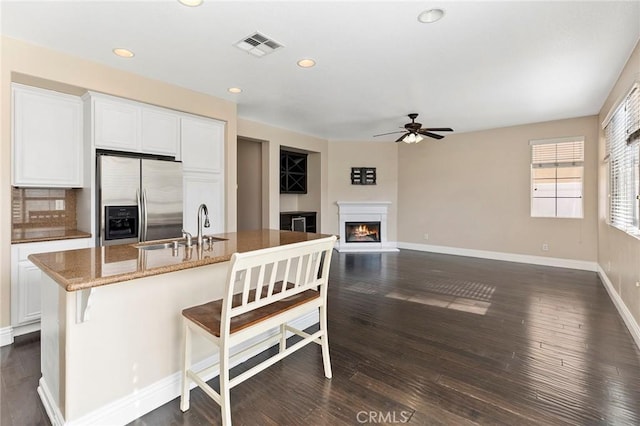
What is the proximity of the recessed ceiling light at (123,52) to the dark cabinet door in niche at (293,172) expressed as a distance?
3894 mm

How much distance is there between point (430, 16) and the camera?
2.31 metres

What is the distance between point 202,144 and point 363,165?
427 cm

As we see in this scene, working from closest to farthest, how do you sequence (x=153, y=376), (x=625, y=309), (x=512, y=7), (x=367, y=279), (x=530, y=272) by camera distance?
1. (x=153, y=376)
2. (x=512, y=7)
3. (x=625, y=309)
4. (x=367, y=279)
5. (x=530, y=272)

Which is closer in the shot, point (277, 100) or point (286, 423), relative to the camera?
point (286, 423)

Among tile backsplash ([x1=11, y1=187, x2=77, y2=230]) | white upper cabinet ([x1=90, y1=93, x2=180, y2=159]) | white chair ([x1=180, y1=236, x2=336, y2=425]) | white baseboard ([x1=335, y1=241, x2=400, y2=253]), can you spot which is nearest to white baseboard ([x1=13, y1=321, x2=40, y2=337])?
tile backsplash ([x1=11, y1=187, x2=77, y2=230])

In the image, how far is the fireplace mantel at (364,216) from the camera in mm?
7309

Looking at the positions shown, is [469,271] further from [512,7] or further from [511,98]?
[512,7]

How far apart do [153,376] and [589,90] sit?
→ 5.50 meters

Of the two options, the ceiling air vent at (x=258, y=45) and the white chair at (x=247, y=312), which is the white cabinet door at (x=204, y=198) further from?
the white chair at (x=247, y=312)

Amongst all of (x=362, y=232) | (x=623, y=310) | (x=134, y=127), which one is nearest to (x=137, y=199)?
(x=134, y=127)

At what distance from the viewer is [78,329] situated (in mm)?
1530

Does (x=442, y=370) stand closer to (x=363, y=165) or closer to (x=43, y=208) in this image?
(x=43, y=208)

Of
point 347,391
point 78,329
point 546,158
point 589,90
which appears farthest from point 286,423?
point 546,158

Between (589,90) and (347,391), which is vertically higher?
(589,90)
